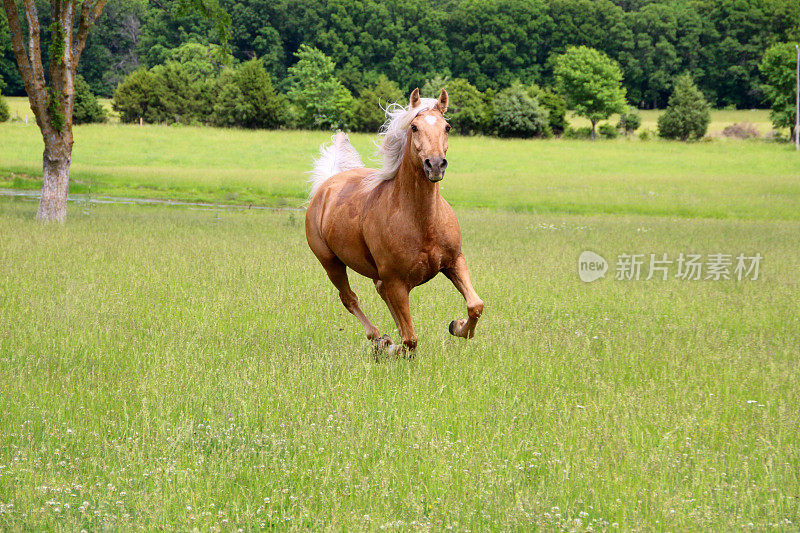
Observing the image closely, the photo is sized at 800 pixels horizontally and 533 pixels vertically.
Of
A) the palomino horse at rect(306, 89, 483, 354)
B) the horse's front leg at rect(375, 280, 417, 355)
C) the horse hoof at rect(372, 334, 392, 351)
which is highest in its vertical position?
the palomino horse at rect(306, 89, 483, 354)

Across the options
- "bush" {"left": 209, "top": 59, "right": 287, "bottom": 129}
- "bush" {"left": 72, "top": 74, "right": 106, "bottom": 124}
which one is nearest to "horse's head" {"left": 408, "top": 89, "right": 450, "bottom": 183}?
"bush" {"left": 72, "top": 74, "right": 106, "bottom": 124}

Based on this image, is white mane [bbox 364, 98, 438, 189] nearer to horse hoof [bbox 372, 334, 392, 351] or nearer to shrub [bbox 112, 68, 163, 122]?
horse hoof [bbox 372, 334, 392, 351]

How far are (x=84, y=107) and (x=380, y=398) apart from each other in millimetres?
69310

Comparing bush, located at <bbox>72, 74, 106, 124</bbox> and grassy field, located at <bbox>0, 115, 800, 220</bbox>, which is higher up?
bush, located at <bbox>72, 74, 106, 124</bbox>

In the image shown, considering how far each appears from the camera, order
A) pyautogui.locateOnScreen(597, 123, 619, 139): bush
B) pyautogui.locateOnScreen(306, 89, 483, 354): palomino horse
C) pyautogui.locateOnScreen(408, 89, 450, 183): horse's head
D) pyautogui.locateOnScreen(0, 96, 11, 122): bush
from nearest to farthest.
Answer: pyautogui.locateOnScreen(408, 89, 450, 183): horse's head → pyautogui.locateOnScreen(306, 89, 483, 354): palomino horse → pyautogui.locateOnScreen(0, 96, 11, 122): bush → pyautogui.locateOnScreen(597, 123, 619, 139): bush

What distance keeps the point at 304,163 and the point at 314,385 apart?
157ft

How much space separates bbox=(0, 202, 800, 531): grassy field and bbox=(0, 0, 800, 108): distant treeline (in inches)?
3248

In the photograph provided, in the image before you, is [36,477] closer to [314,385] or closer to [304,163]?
[314,385]

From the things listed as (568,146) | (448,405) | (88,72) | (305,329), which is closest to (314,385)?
(448,405)

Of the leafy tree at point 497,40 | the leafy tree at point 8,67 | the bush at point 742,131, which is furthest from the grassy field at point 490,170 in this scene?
the leafy tree at point 497,40

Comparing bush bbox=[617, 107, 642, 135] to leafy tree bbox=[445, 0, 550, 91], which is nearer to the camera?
bush bbox=[617, 107, 642, 135]

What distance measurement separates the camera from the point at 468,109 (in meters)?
74.7

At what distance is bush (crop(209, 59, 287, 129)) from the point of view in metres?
74.1

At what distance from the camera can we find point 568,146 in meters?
67.9
